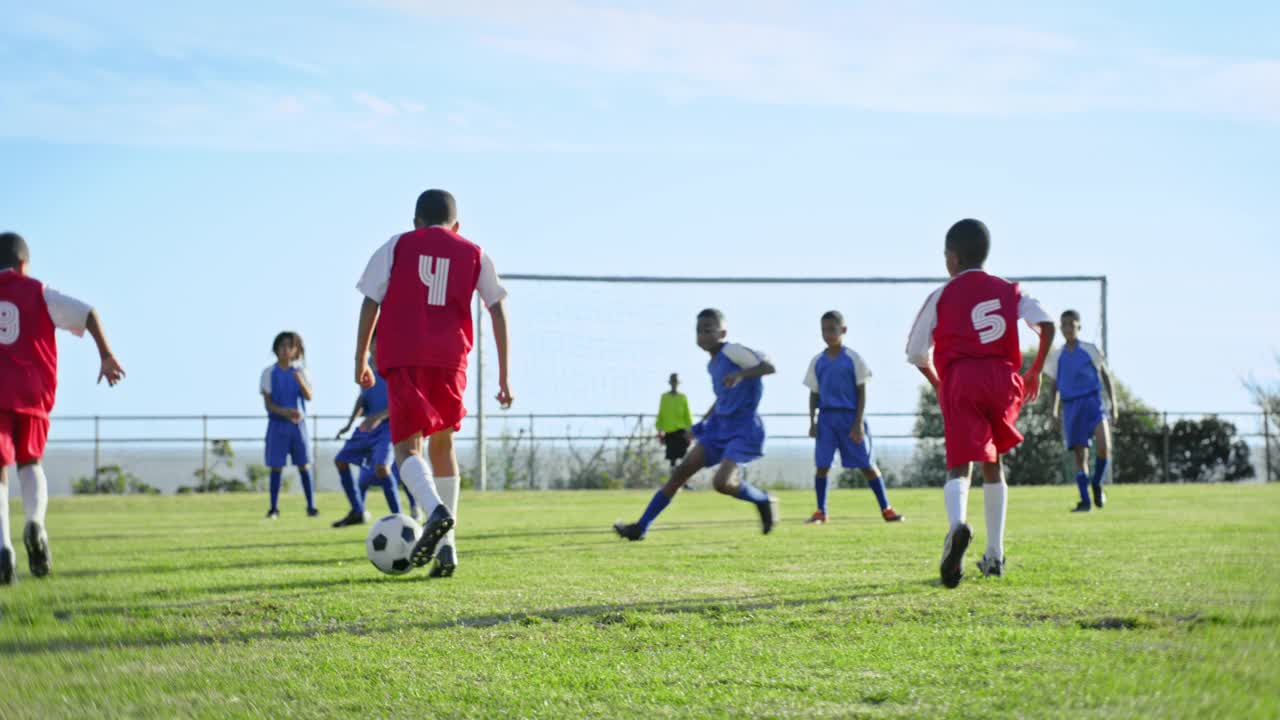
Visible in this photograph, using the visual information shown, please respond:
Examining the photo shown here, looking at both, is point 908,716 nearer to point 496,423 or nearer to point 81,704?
point 81,704

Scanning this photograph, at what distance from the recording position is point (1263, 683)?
2844mm

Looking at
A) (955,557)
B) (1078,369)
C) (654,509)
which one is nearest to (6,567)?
(654,509)

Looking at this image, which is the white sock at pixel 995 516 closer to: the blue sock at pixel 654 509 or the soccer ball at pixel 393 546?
the soccer ball at pixel 393 546

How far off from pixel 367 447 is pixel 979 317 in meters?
7.02

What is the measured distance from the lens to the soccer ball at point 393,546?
237 inches

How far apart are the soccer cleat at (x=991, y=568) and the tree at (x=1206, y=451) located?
2418cm

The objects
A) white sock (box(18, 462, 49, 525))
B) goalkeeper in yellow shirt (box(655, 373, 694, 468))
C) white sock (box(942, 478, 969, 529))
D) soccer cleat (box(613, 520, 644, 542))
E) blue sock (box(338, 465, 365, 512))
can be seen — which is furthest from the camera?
goalkeeper in yellow shirt (box(655, 373, 694, 468))

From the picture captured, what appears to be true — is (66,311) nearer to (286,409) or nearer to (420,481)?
(420,481)

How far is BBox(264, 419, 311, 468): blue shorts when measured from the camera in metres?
14.5

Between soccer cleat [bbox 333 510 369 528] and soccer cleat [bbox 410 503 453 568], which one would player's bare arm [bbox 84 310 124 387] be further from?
soccer cleat [bbox 333 510 369 528]

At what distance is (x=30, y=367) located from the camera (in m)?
6.71

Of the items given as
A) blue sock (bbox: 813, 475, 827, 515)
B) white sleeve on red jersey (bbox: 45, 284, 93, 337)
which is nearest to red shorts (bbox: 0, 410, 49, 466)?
white sleeve on red jersey (bbox: 45, 284, 93, 337)

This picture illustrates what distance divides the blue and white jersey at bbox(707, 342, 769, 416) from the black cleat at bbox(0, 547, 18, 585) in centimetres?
488

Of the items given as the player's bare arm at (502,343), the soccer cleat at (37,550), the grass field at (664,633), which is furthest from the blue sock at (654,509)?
the soccer cleat at (37,550)
